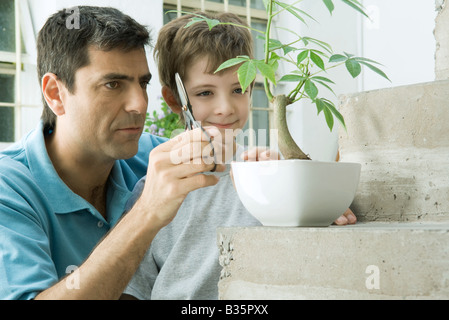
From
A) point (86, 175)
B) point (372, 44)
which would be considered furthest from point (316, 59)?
point (372, 44)

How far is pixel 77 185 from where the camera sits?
123 centimetres

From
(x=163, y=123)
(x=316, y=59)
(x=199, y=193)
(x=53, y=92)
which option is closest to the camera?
(x=316, y=59)

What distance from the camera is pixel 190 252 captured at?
3.40ft

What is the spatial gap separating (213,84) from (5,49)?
2.40 m

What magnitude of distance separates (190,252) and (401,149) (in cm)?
47

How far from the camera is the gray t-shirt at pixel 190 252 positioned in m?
1.00

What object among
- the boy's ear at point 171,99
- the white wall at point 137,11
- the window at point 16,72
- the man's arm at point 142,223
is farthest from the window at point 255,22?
the man's arm at point 142,223

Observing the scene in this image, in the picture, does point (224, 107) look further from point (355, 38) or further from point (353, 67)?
point (355, 38)

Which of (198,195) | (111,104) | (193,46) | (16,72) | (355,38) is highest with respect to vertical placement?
(355,38)

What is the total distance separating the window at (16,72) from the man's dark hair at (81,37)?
185cm

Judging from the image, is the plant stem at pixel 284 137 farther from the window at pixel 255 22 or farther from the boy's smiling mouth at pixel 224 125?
the window at pixel 255 22

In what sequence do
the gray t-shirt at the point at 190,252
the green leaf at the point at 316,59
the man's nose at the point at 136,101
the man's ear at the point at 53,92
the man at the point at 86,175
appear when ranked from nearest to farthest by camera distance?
1. the green leaf at the point at 316,59
2. the man at the point at 86,175
3. the gray t-shirt at the point at 190,252
4. the man's nose at the point at 136,101
5. the man's ear at the point at 53,92

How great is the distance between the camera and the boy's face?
1.11m

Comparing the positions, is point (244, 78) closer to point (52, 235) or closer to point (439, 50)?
point (439, 50)
